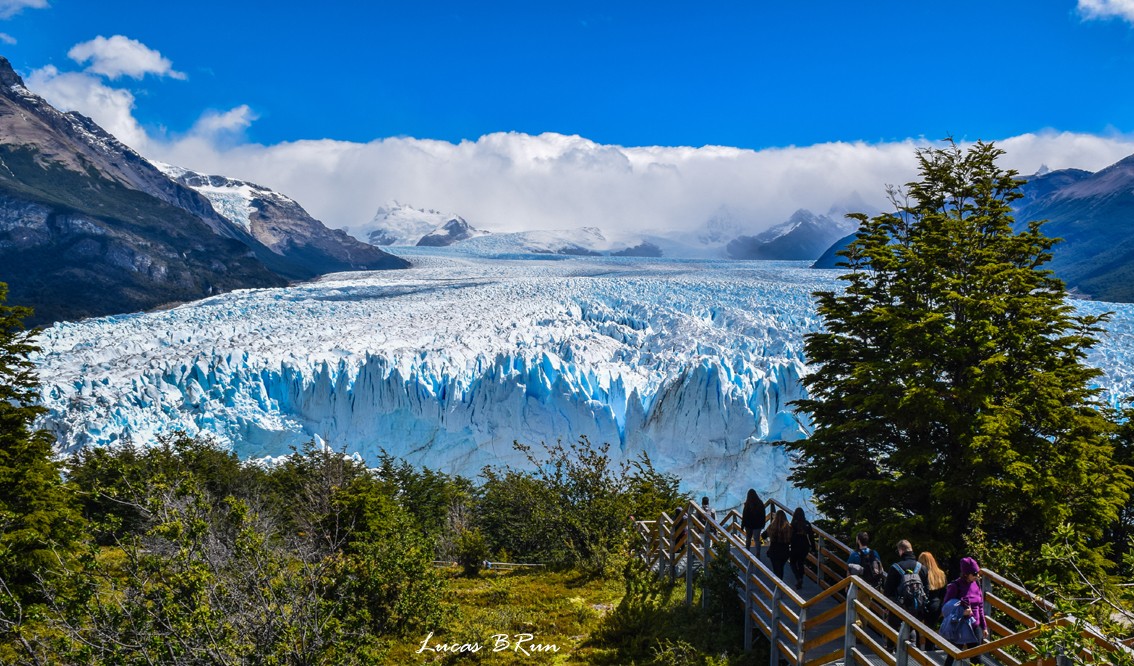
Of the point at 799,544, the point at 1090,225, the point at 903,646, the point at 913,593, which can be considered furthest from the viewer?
the point at 1090,225

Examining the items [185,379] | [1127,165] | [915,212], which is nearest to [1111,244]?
[1127,165]

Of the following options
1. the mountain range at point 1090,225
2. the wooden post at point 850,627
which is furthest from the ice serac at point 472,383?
the mountain range at point 1090,225

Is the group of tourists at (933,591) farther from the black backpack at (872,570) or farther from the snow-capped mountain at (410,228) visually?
the snow-capped mountain at (410,228)

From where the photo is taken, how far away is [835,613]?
20.6 feet

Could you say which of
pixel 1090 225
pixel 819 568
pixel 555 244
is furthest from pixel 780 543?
pixel 555 244

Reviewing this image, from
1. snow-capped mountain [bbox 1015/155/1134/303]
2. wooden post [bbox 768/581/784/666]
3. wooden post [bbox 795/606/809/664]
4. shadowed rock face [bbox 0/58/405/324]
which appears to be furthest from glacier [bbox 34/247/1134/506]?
shadowed rock face [bbox 0/58/405/324]

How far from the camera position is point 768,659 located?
25.5 feet

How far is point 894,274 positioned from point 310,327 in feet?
90.2

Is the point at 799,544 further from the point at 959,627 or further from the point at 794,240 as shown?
the point at 794,240

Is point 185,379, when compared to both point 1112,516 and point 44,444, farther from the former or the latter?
point 1112,516

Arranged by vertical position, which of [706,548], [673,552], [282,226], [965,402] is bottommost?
[673,552]

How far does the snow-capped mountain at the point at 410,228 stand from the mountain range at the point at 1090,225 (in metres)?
88.5

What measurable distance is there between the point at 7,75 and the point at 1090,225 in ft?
338

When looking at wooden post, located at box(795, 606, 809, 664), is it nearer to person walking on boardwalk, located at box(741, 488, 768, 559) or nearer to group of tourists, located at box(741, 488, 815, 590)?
group of tourists, located at box(741, 488, 815, 590)
